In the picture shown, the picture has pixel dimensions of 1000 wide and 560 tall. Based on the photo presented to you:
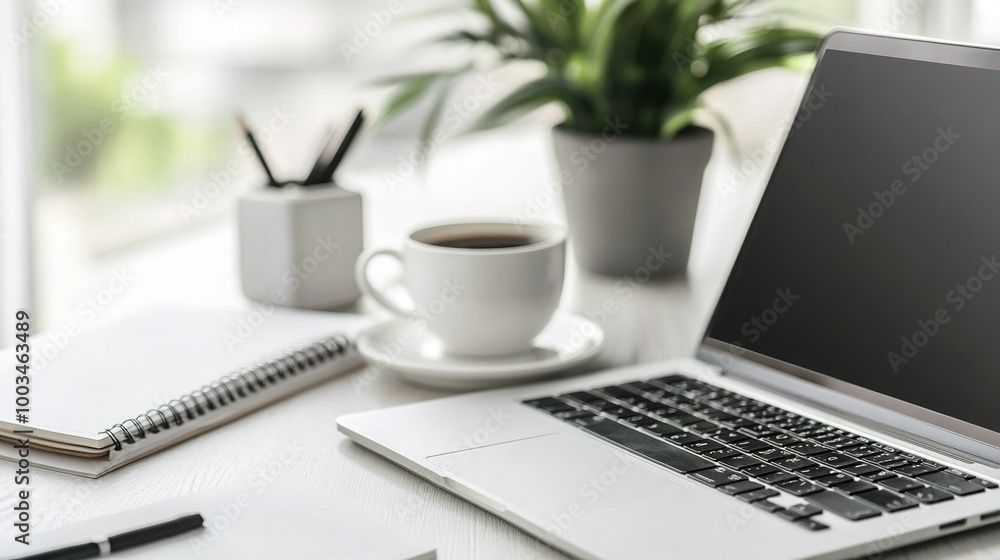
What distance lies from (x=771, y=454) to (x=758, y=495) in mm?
65

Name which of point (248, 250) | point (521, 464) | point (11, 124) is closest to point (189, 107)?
point (11, 124)

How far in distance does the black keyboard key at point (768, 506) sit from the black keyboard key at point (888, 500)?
0.05m

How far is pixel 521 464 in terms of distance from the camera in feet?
1.90

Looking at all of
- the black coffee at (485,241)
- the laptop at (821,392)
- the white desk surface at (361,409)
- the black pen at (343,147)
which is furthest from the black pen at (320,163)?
the laptop at (821,392)

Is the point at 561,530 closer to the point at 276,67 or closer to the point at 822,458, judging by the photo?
the point at 822,458

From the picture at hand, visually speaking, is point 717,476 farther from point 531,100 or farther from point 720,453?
point 531,100

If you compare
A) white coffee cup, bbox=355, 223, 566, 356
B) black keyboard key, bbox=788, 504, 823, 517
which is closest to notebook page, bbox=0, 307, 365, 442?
white coffee cup, bbox=355, 223, 566, 356

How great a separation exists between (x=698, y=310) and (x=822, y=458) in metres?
0.43

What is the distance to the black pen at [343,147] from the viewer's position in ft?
3.28

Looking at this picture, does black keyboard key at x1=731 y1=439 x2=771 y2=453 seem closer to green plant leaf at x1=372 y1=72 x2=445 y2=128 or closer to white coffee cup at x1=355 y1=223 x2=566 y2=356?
white coffee cup at x1=355 y1=223 x2=566 y2=356

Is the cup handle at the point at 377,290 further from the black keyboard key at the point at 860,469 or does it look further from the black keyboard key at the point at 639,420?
the black keyboard key at the point at 860,469

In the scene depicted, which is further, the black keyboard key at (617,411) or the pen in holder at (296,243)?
the pen in holder at (296,243)

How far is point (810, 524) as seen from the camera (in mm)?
475

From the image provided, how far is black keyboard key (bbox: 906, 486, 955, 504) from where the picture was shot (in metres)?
0.50
